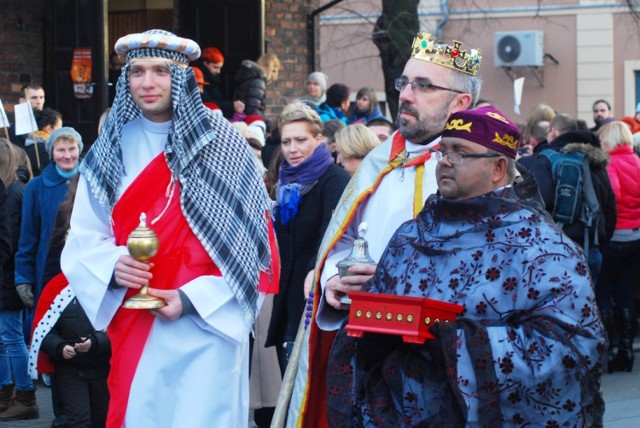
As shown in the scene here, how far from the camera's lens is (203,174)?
508 cm

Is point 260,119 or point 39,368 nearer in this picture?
point 39,368

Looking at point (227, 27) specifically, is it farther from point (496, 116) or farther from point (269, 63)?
point (496, 116)

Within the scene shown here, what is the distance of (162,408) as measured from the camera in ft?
16.3

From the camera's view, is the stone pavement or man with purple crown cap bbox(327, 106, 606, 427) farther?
the stone pavement

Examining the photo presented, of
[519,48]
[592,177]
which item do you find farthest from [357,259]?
[519,48]

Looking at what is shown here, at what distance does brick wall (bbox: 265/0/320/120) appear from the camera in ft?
50.9

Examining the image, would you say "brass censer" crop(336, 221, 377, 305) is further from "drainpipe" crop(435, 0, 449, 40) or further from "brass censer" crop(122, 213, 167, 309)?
"drainpipe" crop(435, 0, 449, 40)

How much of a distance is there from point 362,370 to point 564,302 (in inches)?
24.4

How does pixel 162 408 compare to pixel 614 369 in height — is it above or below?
above

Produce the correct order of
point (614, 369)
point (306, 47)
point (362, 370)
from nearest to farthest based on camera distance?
point (362, 370) → point (614, 369) → point (306, 47)

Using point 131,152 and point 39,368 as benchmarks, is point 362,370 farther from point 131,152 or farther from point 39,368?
point 39,368

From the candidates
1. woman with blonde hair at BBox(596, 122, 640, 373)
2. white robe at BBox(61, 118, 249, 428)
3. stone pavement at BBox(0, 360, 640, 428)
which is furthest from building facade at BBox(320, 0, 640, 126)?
white robe at BBox(61, 118, 249, 428)

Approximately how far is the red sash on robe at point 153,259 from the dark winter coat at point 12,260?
3713 millimetres

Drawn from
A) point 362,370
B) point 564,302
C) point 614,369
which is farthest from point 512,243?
point 614,369
